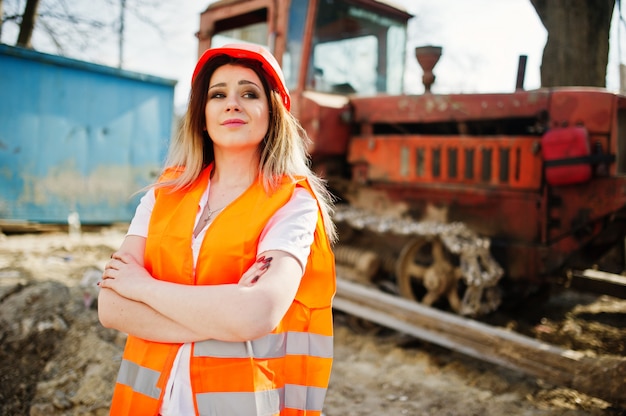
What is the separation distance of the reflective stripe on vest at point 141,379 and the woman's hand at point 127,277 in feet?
0.66

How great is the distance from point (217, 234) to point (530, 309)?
4.51 m

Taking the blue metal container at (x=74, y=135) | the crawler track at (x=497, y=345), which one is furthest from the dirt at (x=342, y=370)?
the blue metal container at (x=74, y=135)

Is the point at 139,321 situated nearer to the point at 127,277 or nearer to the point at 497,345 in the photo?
the point at 127,277

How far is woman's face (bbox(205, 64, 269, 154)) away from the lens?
5.37 feet

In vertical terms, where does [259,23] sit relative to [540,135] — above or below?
above

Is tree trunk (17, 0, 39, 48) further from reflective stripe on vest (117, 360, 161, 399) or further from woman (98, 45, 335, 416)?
reflective stripe on vest (117, 360, 161, 399)

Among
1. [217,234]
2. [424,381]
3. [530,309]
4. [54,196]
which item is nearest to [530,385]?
[424,381]

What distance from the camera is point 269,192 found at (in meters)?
1.57

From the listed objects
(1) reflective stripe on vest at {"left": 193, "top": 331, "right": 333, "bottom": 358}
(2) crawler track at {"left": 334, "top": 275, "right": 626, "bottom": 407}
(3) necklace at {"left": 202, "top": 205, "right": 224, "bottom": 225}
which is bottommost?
(2) crawler track at {"left": 334, "top": 275, "right": 626, "bottom": 407}

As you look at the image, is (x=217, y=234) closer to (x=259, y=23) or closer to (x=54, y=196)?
(x=259, y=23)

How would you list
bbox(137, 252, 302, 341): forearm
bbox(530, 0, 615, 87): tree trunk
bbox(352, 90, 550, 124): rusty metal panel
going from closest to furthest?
bbox(137, 252, 302, 341): forearm, bbox(352, 90, 550, 124): rusty metal panel, bbox(530, 0, 615, 87): tree trunk

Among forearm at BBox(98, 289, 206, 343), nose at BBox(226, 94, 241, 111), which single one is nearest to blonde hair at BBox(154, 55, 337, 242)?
nose at BBox(226, 94, 241, 111)

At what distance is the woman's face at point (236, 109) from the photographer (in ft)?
5.37

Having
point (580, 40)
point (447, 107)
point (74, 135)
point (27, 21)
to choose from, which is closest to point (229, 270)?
point (447, 107)
